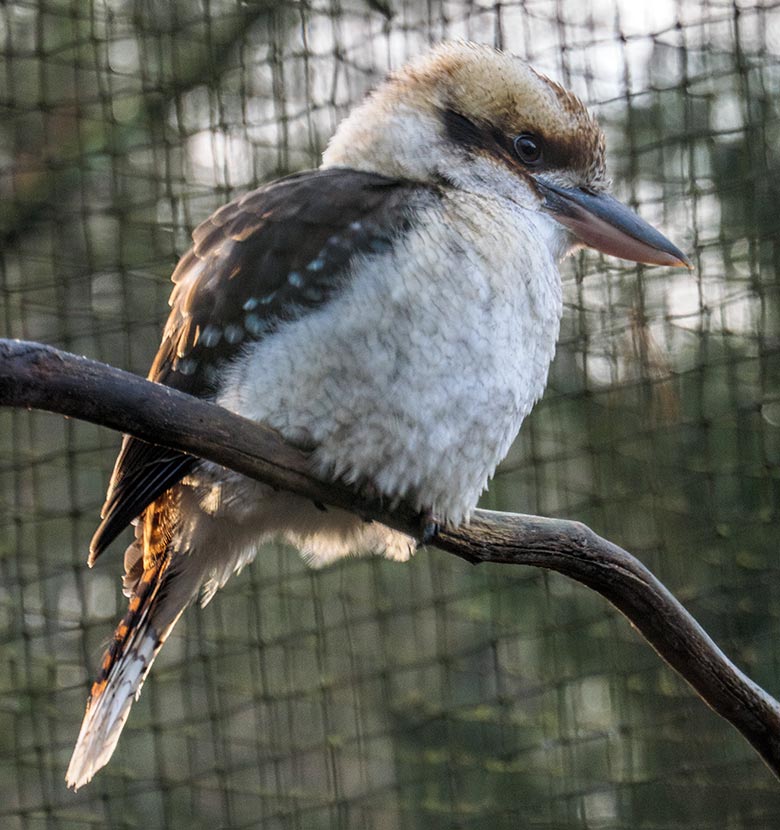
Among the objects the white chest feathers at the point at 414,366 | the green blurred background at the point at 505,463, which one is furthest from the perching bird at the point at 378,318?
the green blurred background at the point at 505,463

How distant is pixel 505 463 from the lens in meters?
3.48

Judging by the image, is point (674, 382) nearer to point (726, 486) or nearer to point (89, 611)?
point (726, 486)

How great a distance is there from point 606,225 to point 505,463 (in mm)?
1553

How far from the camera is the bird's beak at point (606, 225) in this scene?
6.44 feet

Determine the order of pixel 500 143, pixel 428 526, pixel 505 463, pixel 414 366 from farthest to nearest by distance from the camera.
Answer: pixel 505 463
pixel 500 143
pixel 428 526
pixel 414 366

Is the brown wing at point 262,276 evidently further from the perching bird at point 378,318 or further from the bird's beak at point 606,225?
the bird's beak at point 606,225

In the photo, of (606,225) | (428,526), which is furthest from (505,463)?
(428,526)

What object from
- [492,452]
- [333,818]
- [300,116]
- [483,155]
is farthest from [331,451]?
[333,818]

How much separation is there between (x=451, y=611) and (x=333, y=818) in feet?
2.06

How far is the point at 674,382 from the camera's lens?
3443mm

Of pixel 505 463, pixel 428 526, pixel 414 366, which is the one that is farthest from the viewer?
pixel 505 463

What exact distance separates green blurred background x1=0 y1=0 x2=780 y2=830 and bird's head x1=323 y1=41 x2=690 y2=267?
4.42 ft

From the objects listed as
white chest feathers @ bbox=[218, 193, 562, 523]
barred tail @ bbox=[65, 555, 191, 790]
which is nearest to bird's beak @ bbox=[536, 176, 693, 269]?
white chest feathers @ bbox=[218, 193, 562, 523]

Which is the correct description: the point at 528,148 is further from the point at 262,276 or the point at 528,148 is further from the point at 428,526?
the point at 428,526
